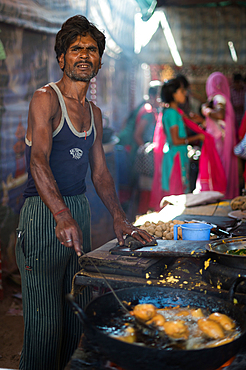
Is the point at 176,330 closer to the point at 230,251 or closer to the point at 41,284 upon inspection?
the point at 230,251

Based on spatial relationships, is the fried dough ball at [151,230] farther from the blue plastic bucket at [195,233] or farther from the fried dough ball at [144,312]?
the fried dough ball at [144,312]

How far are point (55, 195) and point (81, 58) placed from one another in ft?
2.31

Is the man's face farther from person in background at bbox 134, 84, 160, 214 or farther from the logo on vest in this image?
person in background at bbox 134, 84, 160, 214

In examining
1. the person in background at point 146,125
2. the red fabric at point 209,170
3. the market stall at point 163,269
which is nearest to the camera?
the market stall at point 163,269

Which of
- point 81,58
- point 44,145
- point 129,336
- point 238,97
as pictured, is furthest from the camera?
point 238,97

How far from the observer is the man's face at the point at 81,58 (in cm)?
183

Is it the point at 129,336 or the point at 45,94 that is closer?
the point at 129,336

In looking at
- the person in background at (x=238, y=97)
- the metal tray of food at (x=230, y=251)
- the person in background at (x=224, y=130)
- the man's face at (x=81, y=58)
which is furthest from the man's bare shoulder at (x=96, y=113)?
the person in background at (x=238, y=97)

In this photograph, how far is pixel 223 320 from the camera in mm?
1099

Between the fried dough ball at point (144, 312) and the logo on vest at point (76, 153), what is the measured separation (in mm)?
961

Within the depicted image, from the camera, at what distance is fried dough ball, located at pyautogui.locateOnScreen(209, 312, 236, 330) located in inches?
42.6

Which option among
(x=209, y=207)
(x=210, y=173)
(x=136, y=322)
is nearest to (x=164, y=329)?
(x=136, y=322)

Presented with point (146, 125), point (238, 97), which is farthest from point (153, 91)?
point (238, 97)

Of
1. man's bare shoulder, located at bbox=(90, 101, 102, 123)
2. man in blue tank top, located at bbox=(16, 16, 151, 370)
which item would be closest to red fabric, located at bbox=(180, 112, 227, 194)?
man's bare shoulder, located at bbox=(90, 101, 102, 123)
